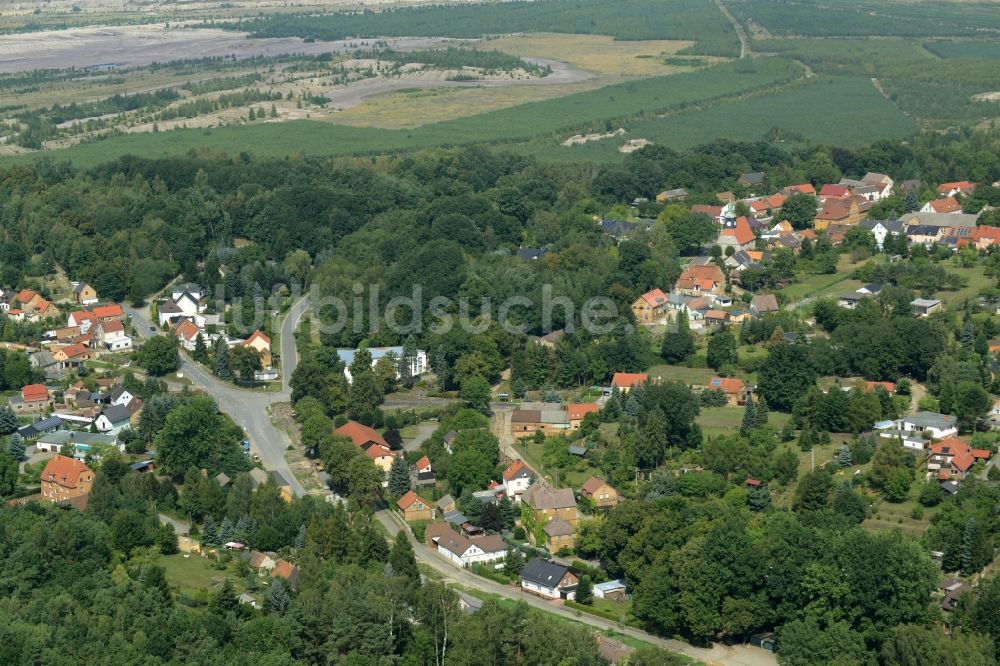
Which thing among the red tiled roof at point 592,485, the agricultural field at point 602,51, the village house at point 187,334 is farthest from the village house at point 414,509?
the agricultural field at point 602,51

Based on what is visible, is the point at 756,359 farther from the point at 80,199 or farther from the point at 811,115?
the point at 811,115

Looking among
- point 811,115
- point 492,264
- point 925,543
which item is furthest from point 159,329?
point 811,115

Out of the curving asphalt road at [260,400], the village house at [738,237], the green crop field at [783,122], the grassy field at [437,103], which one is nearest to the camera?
the curving asphalt road at [260,400]

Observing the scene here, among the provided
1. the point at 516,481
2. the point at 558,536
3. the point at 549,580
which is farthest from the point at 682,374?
the point at 549,580

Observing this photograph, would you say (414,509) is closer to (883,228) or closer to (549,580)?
(549,580)

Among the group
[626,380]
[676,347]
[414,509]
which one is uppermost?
[676,347]

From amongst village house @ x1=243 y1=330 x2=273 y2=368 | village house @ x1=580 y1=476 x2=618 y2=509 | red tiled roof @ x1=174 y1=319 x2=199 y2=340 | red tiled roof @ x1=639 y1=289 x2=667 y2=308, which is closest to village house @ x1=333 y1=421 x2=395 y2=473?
village house @ x1=580 y1=476 x2=618 y2=509

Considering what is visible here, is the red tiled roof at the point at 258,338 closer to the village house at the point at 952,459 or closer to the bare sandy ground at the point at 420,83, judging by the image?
the village house at the point at 952,459
